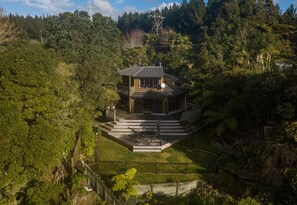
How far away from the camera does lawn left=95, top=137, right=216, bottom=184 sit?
666 inches

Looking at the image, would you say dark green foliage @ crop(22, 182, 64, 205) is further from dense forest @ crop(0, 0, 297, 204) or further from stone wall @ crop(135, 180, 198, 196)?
stone wall @ crop(135, 180, 198, 196)

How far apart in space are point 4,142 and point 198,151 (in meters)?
13.8

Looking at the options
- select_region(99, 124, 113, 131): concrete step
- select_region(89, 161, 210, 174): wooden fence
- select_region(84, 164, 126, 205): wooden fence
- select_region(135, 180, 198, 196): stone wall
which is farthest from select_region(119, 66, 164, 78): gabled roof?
select_region(135, 180, 198, 196): stone wall

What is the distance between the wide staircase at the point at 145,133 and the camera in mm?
21344

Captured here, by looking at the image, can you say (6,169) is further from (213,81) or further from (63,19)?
(63,19)

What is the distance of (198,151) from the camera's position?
67.8 ft

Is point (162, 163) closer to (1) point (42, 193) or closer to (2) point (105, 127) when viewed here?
(1) point (42, 193)

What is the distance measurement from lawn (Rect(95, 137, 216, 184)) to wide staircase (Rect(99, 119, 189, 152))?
654 millimetres

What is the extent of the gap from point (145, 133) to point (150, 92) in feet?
21.9

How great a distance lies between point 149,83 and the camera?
29.9 metres

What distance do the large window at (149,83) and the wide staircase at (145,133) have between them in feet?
16.6

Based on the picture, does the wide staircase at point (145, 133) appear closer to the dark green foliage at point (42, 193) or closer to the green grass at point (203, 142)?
the green grass at point (203, 142)

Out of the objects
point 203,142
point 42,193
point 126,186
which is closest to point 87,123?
point 126,186

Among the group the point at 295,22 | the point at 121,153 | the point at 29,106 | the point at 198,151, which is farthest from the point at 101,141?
the point at 295,22
